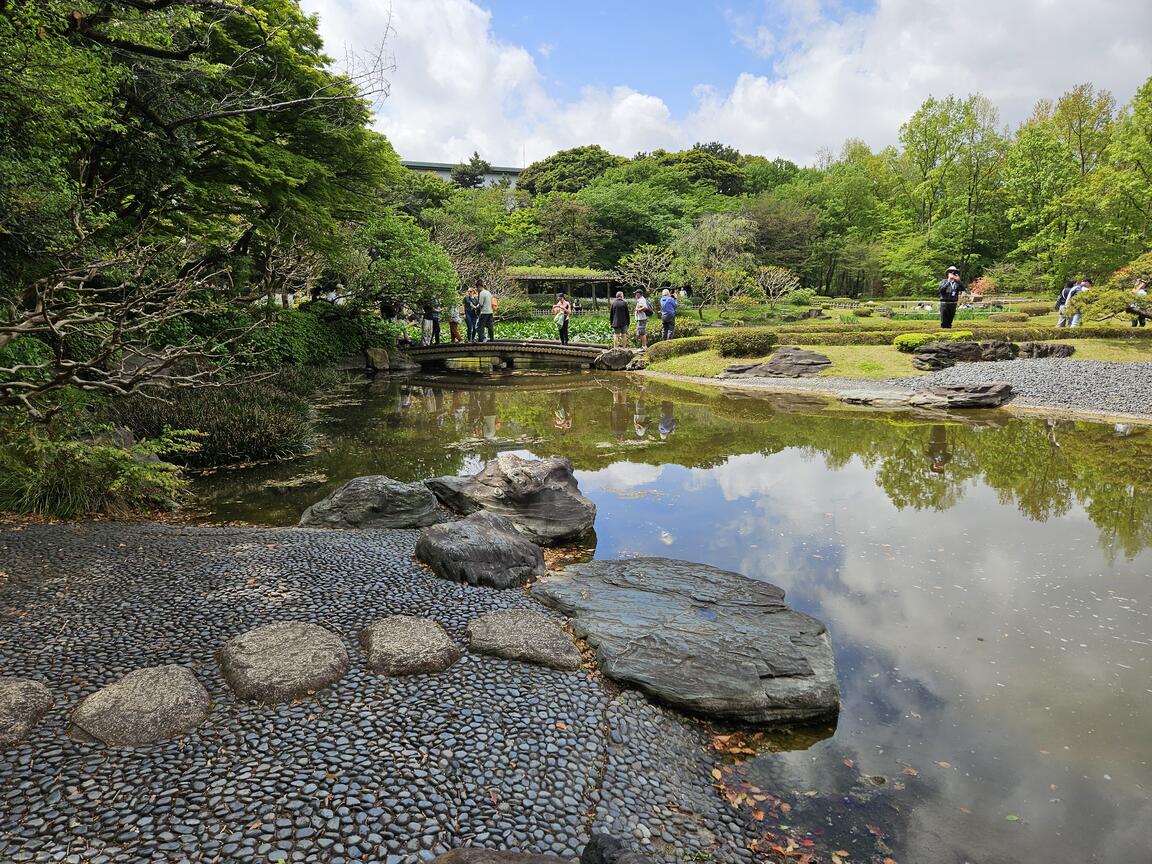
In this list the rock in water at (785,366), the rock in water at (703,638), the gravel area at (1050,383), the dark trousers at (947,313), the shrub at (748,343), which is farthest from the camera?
the shrub at (748,343)

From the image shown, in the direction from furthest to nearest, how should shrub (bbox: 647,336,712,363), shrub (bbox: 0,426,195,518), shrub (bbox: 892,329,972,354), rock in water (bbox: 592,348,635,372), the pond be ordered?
rock in water (bbox: 592,348,635,372), shrub (bbox: 647,336,712,363), shrub (bbox: 892,329,972,354), shrub (bbox: 0,426,195,518), the pond

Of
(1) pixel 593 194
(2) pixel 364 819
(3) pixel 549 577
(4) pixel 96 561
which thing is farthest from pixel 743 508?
(1) pixel 593 194

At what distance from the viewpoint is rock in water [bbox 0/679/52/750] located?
2934 mm

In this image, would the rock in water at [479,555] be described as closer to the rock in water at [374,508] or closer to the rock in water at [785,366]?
the rock in water at [374,508]

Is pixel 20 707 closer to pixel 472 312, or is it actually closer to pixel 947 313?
pixel 472 312

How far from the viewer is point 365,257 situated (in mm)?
20234

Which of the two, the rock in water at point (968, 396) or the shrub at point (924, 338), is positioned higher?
the shrub at point (924, 338)

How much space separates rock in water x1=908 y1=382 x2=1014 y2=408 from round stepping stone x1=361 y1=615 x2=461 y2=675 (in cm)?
1285

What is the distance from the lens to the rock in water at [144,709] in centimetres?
301

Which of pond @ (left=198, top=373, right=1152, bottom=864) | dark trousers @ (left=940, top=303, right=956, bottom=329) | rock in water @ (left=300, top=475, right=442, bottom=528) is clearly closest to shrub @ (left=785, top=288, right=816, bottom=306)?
dark trousers @ (left=940, top=303, right=956, bottom=329)

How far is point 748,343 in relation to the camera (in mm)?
18734

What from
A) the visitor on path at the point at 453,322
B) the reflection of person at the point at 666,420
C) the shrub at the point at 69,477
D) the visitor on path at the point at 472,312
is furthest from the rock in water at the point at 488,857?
the visitor on path at the point at 453,322

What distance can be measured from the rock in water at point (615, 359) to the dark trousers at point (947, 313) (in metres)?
9.13

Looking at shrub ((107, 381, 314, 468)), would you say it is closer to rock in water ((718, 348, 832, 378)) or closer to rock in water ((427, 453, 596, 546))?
rock in water ((427, 453, 596, 546))
